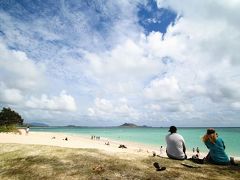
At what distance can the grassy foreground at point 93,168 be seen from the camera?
982 centimetres

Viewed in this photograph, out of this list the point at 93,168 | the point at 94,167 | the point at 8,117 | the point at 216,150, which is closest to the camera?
the point at 93,168

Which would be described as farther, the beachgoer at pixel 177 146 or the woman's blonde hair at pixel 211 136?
the beachgoer at pixel 177 146

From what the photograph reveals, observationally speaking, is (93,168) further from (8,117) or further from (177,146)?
(8,117)

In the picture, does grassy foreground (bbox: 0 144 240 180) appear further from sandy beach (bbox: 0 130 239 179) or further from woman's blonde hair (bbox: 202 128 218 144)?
woman's blonde hair (bbox: 202 128 218 144)

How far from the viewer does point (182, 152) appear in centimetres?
1273

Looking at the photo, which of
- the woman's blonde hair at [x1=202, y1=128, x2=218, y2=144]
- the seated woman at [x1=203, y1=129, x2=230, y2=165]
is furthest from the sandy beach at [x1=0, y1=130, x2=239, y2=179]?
the woman's blonde hair at [x1=202, y1=128, x2=218, y2=144]

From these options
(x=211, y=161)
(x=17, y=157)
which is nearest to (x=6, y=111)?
(x=17, y=157)

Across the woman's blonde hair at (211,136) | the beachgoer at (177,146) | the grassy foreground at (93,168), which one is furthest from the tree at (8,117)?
the woman's blonde hair at (211,136)

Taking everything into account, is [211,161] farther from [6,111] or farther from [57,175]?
[6,111]

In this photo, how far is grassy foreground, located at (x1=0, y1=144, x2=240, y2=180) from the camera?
9820 millimetres

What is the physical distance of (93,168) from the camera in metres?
10.8

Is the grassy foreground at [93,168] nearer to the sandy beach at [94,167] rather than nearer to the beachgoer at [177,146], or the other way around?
the sandy beach at [94,167]

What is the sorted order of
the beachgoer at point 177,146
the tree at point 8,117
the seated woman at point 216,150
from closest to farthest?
the seated woman at point 216,150 < the beachgoer at point 177,146 < the tree at point 8,117

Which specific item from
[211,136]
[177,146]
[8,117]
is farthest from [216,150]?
[8,117]
